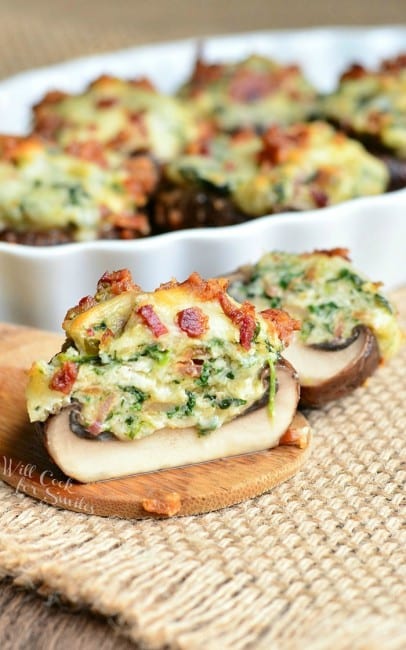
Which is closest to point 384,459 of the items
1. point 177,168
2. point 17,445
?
point 17,445

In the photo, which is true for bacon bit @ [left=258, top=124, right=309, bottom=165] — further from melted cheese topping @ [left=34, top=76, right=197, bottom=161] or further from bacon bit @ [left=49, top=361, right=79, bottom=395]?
bacon bit @ [left=49, top=361, right=79, bottom=395]

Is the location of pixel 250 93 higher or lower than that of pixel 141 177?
higher

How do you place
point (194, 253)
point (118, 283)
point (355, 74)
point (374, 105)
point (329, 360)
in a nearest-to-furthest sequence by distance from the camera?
point (118, 283) → point (329, 360) → point (194, 253) → point (374, 105) → point (355, 74)

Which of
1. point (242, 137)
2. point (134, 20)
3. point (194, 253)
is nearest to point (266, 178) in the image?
point (242, 137)

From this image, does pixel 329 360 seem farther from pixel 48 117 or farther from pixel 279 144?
pixel 48 117

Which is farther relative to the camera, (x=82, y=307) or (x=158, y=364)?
(x=82, y=307)

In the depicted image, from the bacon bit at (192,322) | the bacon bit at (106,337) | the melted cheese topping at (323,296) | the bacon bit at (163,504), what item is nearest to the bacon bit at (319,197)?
the melted cheese topping at (323,296)

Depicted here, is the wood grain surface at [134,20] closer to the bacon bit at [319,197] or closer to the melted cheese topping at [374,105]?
the melted cheese topping at [374,105]

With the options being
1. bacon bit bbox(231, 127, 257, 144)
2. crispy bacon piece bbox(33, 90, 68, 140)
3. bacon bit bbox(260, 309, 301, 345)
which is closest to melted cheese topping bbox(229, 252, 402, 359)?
bacon bit bbox(260, 309, 301, 345)
